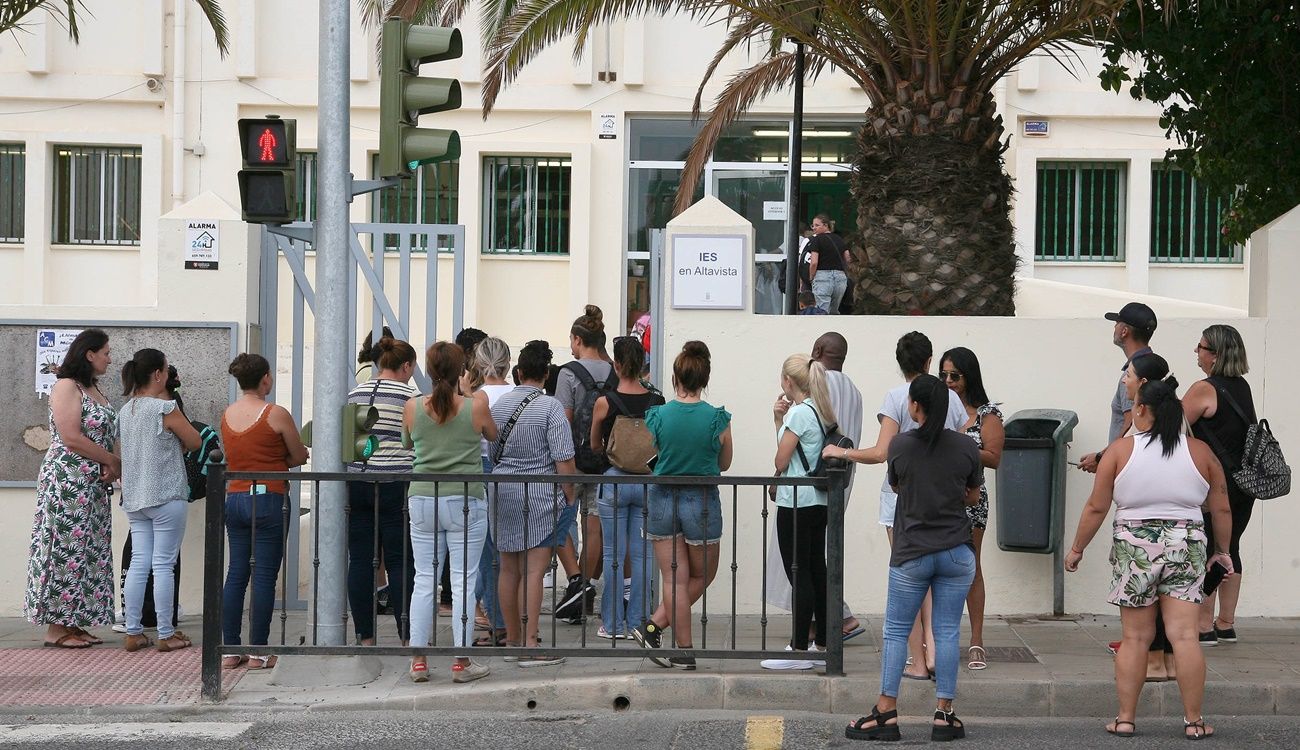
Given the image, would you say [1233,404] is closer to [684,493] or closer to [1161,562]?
[1161,562]

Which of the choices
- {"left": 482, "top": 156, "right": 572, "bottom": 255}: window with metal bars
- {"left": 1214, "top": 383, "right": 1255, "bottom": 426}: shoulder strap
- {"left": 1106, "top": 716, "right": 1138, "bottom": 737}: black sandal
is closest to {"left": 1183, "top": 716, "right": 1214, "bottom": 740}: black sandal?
{"left": 1106, "top": 716, "right": 1138, "bottom": 737}: black sandal

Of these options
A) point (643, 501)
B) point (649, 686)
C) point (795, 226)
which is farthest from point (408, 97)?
point (795, 226)

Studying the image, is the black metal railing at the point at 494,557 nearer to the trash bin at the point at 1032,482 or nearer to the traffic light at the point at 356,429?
the traffic light at the point at 356,429

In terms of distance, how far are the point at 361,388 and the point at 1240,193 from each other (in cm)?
799

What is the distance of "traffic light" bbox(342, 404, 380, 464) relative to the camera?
285 inches

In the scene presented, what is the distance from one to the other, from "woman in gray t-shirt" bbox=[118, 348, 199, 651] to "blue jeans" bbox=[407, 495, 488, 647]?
1671 mm

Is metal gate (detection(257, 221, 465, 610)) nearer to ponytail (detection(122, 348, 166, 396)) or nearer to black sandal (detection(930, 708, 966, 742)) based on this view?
ponytail (detection(122, 348, 166, 396))

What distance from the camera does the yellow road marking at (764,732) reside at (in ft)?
21.1

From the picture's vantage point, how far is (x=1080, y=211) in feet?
60.2

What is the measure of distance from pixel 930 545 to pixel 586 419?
3096 millimetres

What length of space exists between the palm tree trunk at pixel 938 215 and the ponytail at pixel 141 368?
188 inches

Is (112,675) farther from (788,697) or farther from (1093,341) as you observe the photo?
(1093,341)

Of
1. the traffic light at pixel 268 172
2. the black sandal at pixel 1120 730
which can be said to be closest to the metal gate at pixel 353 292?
the traffic light at pixel 268 172

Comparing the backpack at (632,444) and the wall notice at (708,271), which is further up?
the wall notice at (708,271)
